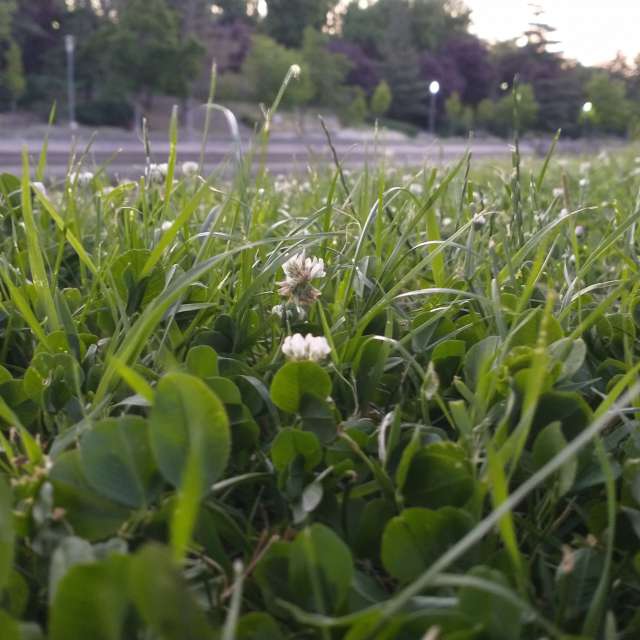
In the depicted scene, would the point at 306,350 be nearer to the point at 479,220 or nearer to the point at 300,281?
the point at 300,281

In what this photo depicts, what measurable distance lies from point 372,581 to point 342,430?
0.14 m

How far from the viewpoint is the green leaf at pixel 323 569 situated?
446 millimetres

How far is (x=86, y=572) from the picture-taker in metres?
0.37

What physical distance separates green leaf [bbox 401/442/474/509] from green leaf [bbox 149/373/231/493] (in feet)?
0.51

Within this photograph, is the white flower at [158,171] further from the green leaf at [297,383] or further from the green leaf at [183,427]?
the green leaf at [183,427]

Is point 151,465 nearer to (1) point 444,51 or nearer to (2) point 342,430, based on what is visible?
(2) point 342,430

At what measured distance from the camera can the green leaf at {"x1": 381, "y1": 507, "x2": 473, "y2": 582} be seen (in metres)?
0.49

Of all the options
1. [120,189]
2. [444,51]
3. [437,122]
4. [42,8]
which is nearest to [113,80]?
[42,8]

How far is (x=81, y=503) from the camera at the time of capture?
1.68 feet

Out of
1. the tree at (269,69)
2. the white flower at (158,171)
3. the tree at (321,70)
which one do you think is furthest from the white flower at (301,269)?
the tree at (321,70)

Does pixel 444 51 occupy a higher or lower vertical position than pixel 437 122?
higher

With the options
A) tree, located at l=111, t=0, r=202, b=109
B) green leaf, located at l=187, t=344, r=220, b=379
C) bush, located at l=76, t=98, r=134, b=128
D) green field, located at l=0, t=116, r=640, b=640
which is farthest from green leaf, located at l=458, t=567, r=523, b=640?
bush, located at l=76, t=98, r=134, b=128

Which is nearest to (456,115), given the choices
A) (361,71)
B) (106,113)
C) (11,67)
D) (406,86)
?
(406,86)

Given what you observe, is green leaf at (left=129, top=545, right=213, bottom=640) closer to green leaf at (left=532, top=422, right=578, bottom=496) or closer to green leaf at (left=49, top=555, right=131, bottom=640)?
green leaf at (left=49, top=555, right=131, bottom=640)
